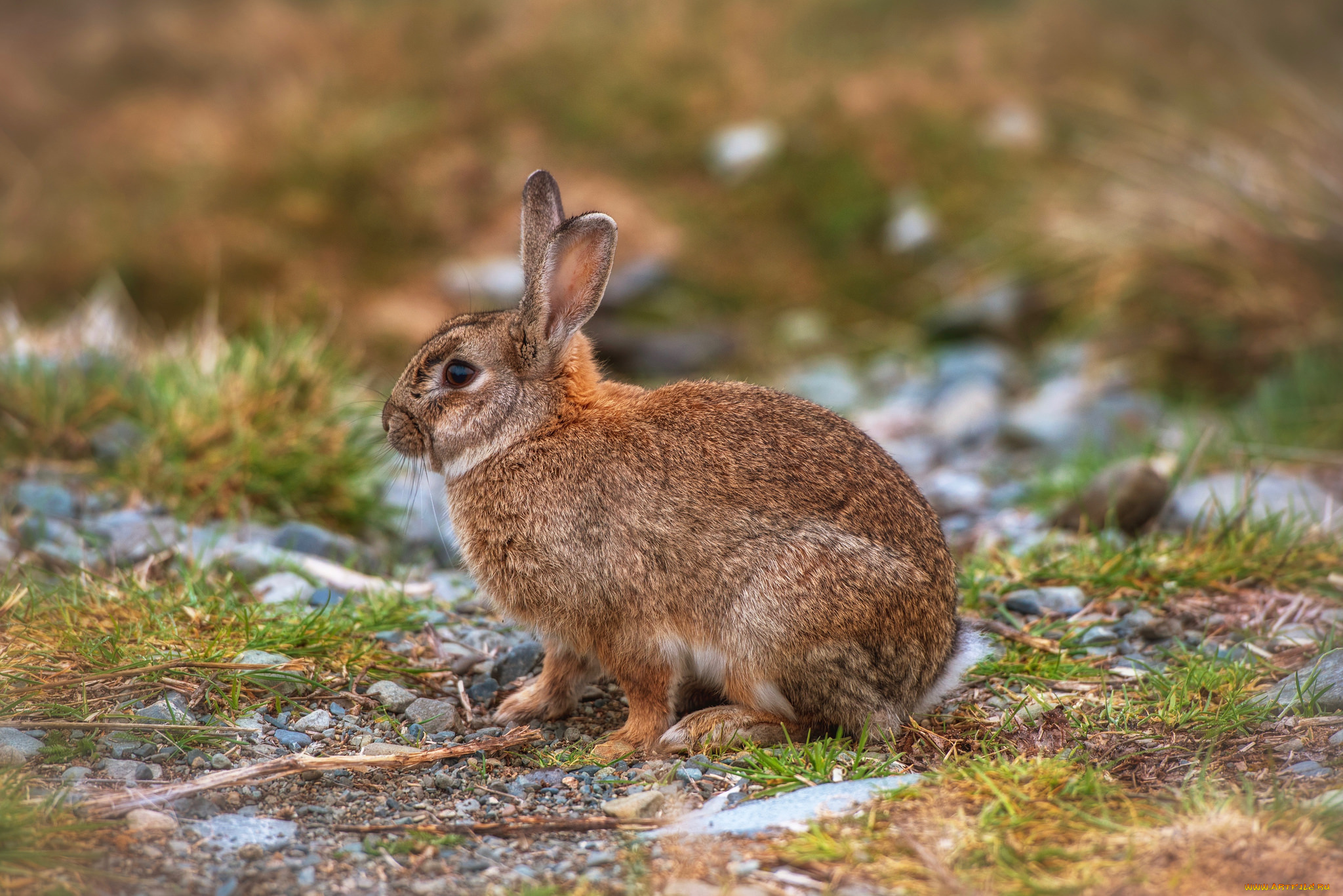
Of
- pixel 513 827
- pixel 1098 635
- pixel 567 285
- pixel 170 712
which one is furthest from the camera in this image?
pixel 1098 635

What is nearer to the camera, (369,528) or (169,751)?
(169,751)

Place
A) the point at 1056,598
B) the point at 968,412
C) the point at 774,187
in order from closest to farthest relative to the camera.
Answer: the point at 1056,598
the point at 968,412
the point at 774,187

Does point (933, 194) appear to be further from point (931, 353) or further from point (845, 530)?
point (845, 530)

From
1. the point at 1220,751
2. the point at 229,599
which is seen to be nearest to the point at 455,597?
the point at 229,599

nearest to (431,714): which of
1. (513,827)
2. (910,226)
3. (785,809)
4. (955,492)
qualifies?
(513,827)

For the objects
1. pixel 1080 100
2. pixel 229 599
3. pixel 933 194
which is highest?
pixel 1080 100

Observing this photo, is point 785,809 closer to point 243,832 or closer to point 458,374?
point 243,832

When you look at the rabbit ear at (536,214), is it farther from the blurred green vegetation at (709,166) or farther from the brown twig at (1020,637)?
the blurred green vegetation at (709,166)
